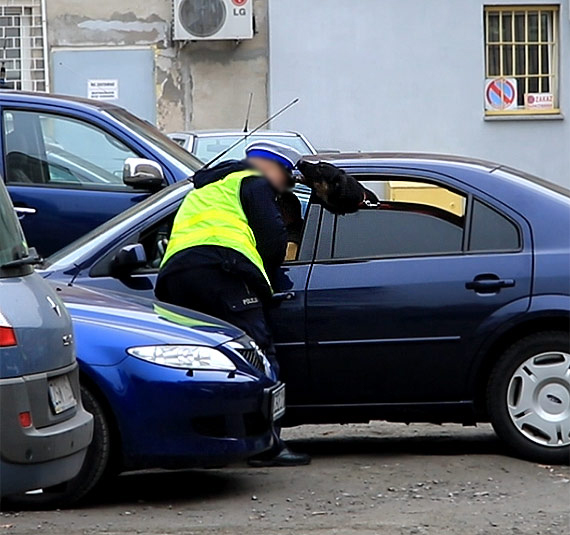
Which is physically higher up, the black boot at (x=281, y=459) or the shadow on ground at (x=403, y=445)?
the black boot at (x=281, y=459)

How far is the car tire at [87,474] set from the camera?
6.21 m

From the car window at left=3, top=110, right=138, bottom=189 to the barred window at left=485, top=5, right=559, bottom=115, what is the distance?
38.5 ft

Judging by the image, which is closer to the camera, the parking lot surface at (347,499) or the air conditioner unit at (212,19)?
the parking lot surface at (347,499)

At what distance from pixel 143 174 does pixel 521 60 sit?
12439mm

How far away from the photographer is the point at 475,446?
A: 7.88 meters

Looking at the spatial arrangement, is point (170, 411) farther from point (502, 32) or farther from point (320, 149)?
point (502, 32)

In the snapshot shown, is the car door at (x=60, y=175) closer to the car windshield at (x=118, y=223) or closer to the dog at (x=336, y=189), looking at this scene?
the car windshield at (x=118, y=223)

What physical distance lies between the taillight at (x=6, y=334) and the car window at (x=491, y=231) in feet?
9.95

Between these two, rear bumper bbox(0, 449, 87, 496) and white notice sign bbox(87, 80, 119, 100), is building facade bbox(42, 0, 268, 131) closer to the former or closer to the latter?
white notice sign bbox(87, 80, 119, 100)

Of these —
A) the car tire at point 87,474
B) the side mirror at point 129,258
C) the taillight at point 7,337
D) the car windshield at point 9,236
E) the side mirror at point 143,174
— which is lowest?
the car tire at point 87,474

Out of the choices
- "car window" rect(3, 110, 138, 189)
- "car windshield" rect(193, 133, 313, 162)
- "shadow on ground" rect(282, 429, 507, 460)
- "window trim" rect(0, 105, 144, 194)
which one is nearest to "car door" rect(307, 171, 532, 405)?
"shadow on ground" rect(282, 429, 507, 460)

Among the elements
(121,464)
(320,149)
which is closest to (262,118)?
(320,149)

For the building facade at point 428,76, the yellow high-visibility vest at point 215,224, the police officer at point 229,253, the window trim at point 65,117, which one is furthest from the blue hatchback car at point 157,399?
the building facade at point 428,76

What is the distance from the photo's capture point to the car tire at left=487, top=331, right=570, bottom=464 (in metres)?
7.05
